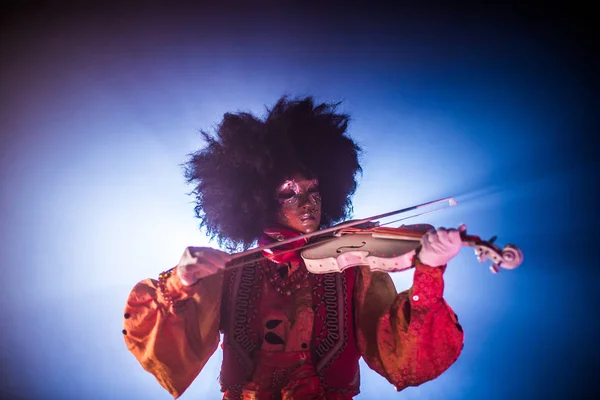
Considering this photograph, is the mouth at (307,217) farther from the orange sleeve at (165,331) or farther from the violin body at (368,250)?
the orange sleeve at (165,331)

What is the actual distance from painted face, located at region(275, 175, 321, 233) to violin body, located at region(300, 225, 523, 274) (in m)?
0.31

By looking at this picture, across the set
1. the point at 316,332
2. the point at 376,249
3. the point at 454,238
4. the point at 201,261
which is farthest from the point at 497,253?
the point at 201,261

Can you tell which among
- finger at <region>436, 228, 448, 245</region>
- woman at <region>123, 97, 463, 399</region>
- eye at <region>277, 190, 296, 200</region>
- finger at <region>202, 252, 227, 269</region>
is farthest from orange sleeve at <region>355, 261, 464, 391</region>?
finger at <region>202, 252, 227, 269</region>

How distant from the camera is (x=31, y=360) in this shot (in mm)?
3701

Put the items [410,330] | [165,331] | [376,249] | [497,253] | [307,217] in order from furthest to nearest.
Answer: [307,217] → [165,331] → [410,330] → [376,249] → [497,253]

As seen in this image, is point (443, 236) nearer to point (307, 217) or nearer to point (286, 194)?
point (307, 217)

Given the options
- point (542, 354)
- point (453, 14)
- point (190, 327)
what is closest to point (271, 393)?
point (190, 327)

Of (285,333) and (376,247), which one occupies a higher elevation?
(376,247)

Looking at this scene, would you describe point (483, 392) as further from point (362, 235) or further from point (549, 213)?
point (362, 235)

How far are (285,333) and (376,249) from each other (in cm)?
70

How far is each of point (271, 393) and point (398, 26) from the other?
2.55 metres

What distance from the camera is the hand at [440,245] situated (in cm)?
128

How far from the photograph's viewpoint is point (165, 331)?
178cm

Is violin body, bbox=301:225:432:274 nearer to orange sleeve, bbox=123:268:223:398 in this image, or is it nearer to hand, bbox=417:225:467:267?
hand, bbox=417:225:467:267
